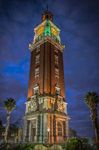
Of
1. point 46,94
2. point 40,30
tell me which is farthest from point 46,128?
point 40,30

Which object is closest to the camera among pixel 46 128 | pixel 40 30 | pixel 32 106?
pixel 46 128

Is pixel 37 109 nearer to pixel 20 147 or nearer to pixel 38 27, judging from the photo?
pixel 20 147

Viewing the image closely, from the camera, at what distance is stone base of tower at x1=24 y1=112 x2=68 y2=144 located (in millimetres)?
49906

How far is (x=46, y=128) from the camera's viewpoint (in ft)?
165

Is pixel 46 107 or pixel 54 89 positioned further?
pixel 54 89

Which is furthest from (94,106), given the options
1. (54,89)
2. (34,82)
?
(34,82)

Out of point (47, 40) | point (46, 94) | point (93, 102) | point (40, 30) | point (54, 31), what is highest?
point (40, 30)

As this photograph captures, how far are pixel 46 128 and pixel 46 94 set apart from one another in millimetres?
10358

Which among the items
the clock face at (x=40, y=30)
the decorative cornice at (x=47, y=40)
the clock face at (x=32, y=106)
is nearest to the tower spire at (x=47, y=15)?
the clock face at (x=40, y=30)

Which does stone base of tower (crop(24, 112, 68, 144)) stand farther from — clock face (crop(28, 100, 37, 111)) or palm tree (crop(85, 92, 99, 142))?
palm tree (crop(85, 92, 99, 142))

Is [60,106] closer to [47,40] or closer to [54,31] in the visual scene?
[47,40]

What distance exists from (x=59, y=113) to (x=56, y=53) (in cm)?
2479

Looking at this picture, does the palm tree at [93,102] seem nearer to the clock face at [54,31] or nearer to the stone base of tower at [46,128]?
the stone base of tower at [46,128]

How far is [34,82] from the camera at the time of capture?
206 feet
